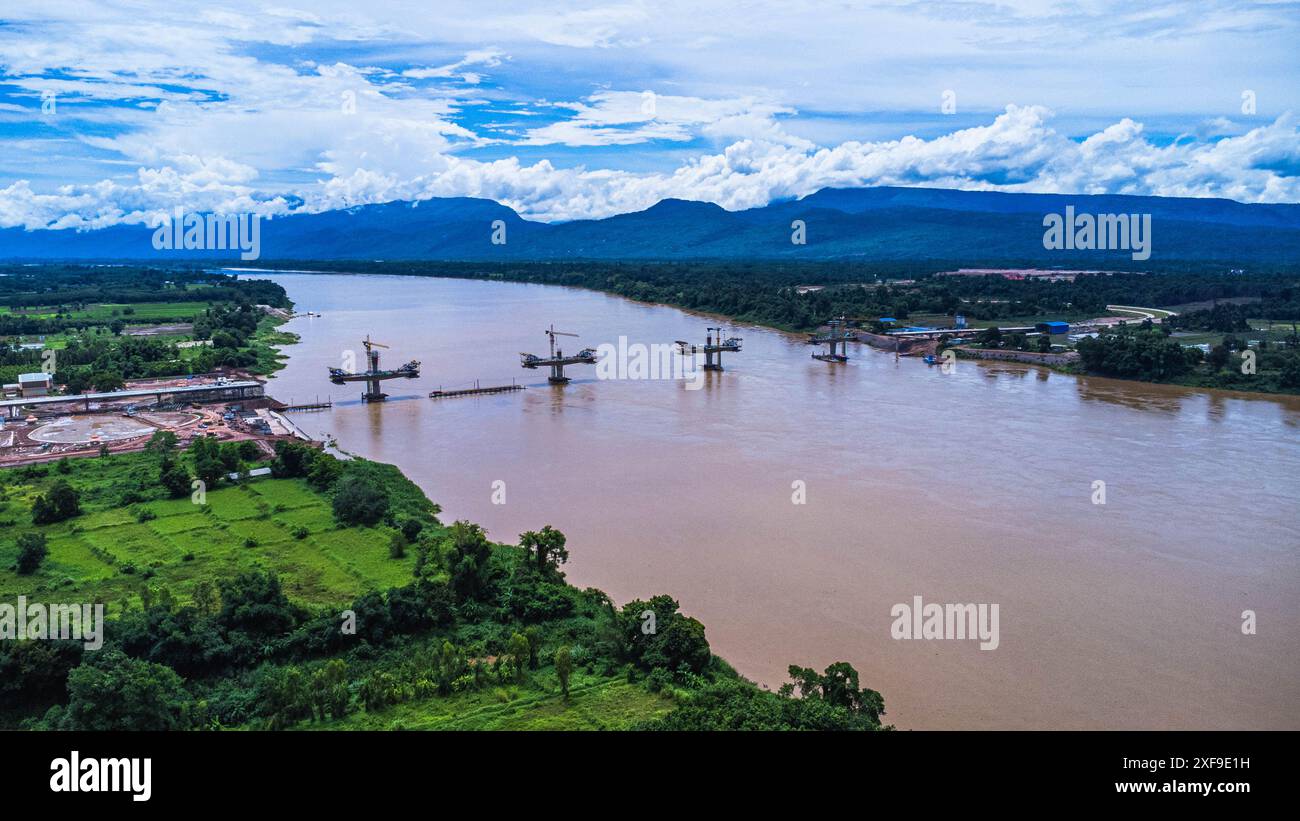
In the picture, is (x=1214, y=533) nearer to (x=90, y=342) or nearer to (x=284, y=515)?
(x=284, y=515)

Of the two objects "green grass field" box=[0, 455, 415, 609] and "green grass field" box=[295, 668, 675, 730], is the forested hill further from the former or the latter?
"green grass field" box=[295, 668, 675, 730]

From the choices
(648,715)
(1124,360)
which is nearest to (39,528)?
(648,715)

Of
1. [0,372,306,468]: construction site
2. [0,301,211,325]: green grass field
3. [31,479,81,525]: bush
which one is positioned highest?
[0,301,211,325]: green grass field
